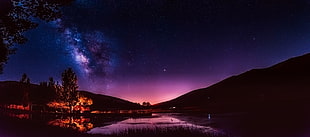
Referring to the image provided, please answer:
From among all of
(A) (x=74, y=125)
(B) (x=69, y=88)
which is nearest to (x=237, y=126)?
(A) (x=74, y=125)

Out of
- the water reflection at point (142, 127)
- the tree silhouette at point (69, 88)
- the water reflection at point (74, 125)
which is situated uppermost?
the tree silhouette at point (69, 88)

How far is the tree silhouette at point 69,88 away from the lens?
302 feet

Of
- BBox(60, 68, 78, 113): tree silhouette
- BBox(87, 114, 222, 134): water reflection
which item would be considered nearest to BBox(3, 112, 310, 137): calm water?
BBox(87, 114, 222, 134): water reflection

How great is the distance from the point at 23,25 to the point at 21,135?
7.92 meters

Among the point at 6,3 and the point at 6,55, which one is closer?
the point at 6,3

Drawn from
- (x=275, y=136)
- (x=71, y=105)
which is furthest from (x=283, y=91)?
(x=275, y=136)

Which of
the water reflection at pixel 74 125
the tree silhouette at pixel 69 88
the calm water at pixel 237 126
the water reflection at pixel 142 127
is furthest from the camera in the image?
the tree silhouette at pixel 69 88

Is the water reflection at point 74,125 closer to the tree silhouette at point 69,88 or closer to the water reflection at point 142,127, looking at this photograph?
the water reflection at point 142,127

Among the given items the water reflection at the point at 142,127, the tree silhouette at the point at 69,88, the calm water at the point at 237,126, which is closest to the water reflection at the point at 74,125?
the calm water at the point at 237,126

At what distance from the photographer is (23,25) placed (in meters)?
20.7

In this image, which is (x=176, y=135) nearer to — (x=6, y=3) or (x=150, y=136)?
(x=150, y=136)

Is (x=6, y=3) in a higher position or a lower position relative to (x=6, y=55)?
higher

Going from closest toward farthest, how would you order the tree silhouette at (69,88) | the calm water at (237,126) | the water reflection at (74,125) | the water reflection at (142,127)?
1. the calm water at (237,126)
2. the water reflection at (142,127)
3. the water reflection at (74,125)
4. the tree silhouette at (69,88)

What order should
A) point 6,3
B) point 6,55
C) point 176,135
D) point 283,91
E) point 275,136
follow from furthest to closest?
point 283,91
point 176,135
point 275,136
point 6,55
point 6,3
